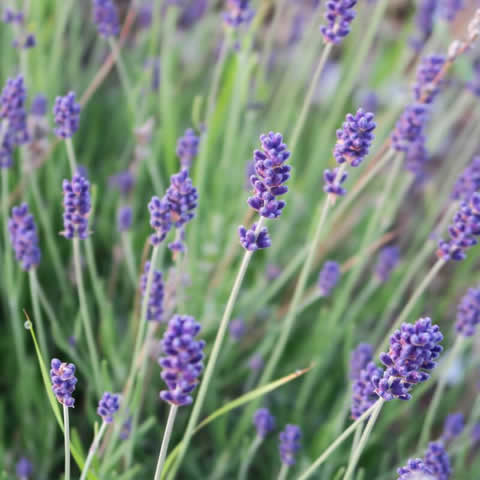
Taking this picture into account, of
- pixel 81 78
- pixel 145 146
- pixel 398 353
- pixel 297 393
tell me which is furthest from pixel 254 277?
pixel 398 353

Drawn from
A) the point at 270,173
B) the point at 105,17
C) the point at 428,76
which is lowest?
the point at 270,173

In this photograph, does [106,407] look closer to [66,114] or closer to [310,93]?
[66,114]

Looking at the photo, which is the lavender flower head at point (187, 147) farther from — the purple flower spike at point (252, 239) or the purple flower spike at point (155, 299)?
the purple flower spike at point (252, 239)

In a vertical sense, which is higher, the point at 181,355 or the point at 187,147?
the point at 187,147

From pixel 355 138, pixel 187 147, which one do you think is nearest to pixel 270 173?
pixel 355 138

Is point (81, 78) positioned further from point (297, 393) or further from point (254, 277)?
point (297, 393)

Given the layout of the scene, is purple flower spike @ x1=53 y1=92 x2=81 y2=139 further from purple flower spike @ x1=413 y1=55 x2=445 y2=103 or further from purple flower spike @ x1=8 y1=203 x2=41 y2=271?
purple flower spike @ x1=413 y1=55 x2=445 y2=103

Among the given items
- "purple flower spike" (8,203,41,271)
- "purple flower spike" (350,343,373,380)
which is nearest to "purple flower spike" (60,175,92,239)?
"purple flower spike" (8,203,41,271)
